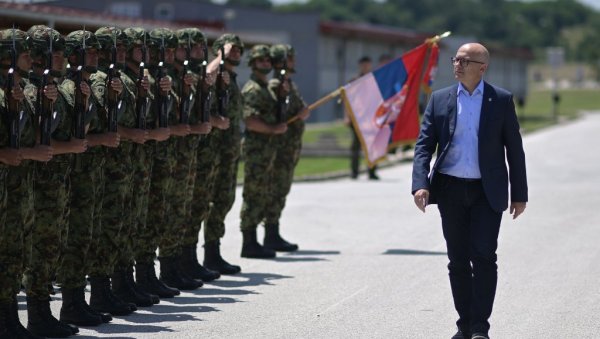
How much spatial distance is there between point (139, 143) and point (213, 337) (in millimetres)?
1787

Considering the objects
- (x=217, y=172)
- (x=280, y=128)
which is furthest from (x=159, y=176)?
(x=280, y=128)

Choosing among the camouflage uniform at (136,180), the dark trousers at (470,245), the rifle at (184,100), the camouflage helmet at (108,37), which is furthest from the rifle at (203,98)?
the dark trousers at (470,245)

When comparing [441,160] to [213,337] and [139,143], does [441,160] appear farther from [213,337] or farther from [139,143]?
[139,143]

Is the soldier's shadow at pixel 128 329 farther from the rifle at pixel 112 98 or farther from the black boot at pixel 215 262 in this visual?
the black boot at pixel 215 262

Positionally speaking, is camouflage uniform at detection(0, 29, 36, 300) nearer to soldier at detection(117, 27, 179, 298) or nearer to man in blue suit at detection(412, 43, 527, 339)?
soldier at detection(117, 27, 179, 298)

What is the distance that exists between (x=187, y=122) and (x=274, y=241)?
3159 millimetres

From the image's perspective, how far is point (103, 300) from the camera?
970cm

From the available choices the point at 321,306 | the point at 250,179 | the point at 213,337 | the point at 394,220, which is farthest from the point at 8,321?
the point at 394,220

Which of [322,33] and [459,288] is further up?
[322,33]

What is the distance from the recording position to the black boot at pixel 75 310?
30.2 ft

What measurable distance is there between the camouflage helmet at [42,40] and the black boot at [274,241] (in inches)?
212

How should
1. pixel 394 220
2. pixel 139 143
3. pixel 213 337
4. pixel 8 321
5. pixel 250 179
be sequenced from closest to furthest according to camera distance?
pixel 8 321
pixel 213 337
pixel 139 143
pixel 250 179
pixel 394 220

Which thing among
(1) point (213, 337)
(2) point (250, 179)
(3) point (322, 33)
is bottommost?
(1) point (213, 337)

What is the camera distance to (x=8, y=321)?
834cm
